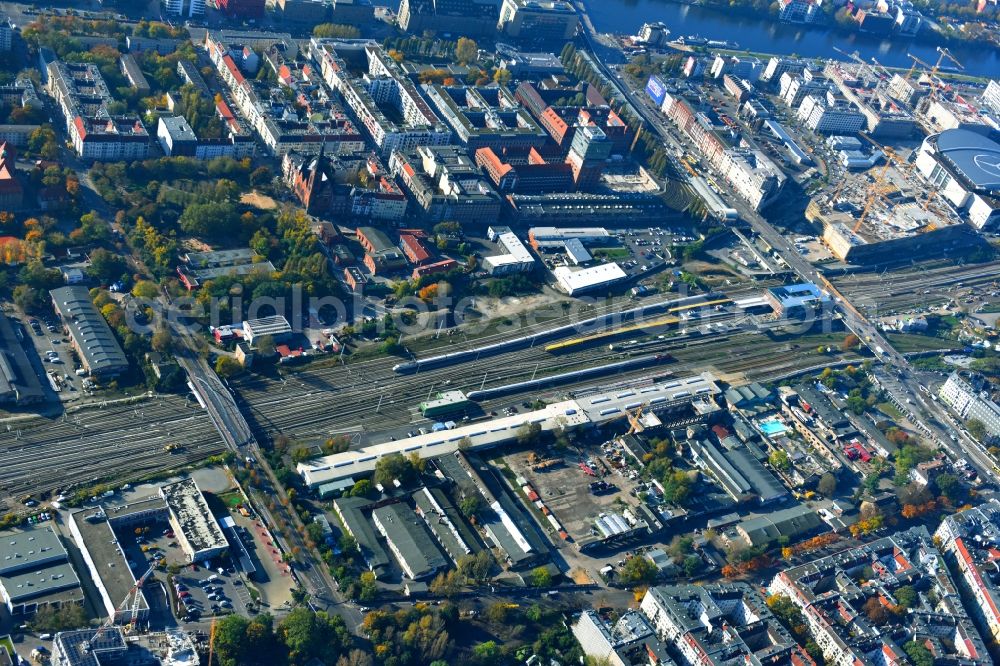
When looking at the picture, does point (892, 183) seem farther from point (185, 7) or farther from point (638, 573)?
point (185, 7)

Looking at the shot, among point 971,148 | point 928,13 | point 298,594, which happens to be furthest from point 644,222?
point 928,13

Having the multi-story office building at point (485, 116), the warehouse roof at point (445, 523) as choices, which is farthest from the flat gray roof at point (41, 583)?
the multi-story office building at point (485, 116)

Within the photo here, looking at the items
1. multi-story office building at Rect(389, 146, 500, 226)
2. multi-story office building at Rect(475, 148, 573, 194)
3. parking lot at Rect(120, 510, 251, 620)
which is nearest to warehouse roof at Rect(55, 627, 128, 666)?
parking lot at Rect(120, 510, 251, 620)

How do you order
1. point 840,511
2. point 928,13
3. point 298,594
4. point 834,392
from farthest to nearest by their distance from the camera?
point 928,13 → point 834,392 → point 840,511 → point 298,594

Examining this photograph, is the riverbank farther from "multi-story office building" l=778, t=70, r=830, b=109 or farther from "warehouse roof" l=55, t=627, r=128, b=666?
"warehouse roof" l=55, t=627, r=128, b=666

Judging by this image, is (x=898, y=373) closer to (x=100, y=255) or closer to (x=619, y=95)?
(x=619, y=95)
